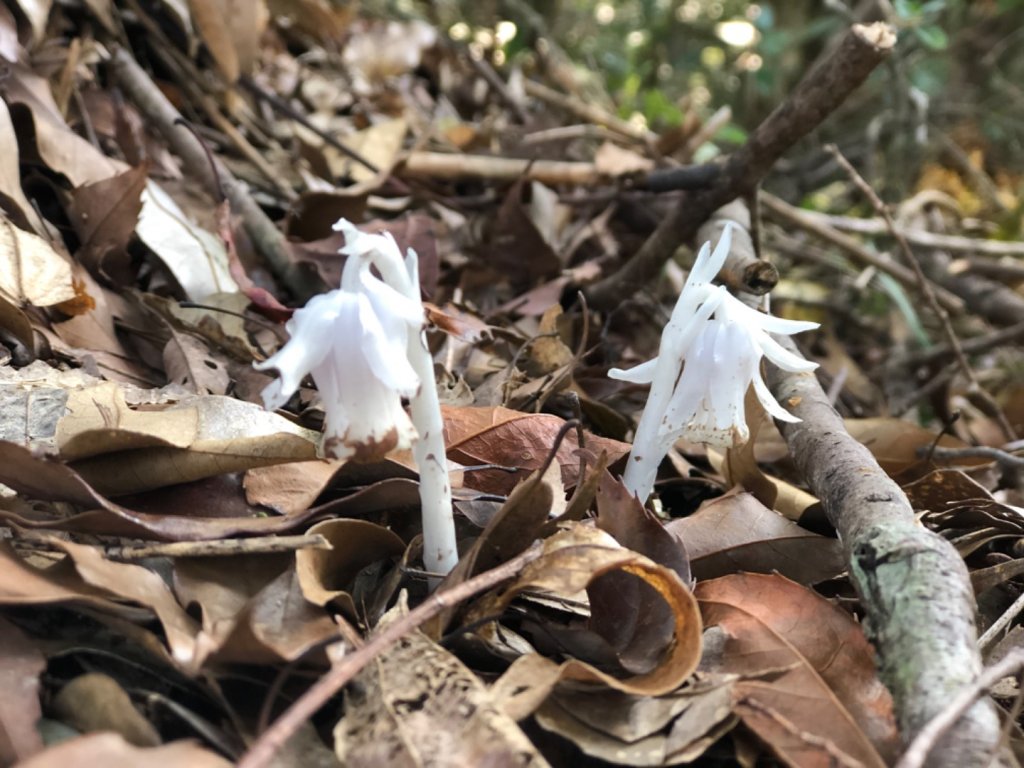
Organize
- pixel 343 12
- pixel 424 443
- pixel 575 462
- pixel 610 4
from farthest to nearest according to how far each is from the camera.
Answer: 1. pixel 610 4
2. pixel 343 12
3. pixel 575 462
4. pixel 424 443

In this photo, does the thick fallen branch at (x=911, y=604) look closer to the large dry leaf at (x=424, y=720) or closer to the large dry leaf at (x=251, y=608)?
the large dry leaf at (x=424, y=720)

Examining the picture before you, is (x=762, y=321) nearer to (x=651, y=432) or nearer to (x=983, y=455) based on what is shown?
(x=651, y=432)

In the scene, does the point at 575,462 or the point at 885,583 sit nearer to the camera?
the point at 885,583

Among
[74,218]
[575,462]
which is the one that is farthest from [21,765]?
[74,218]

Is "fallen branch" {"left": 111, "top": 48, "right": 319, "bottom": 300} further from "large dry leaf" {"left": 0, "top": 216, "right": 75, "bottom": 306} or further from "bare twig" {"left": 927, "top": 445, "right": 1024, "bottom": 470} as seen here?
"bare twig" {"left": 927, "top": 445, "right": 1024, "bottom": 470}

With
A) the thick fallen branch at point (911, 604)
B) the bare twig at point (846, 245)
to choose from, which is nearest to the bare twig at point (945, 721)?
the thick fallen branch at point (911, 604)

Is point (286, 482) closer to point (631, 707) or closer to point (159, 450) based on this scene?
point (159, 450)
